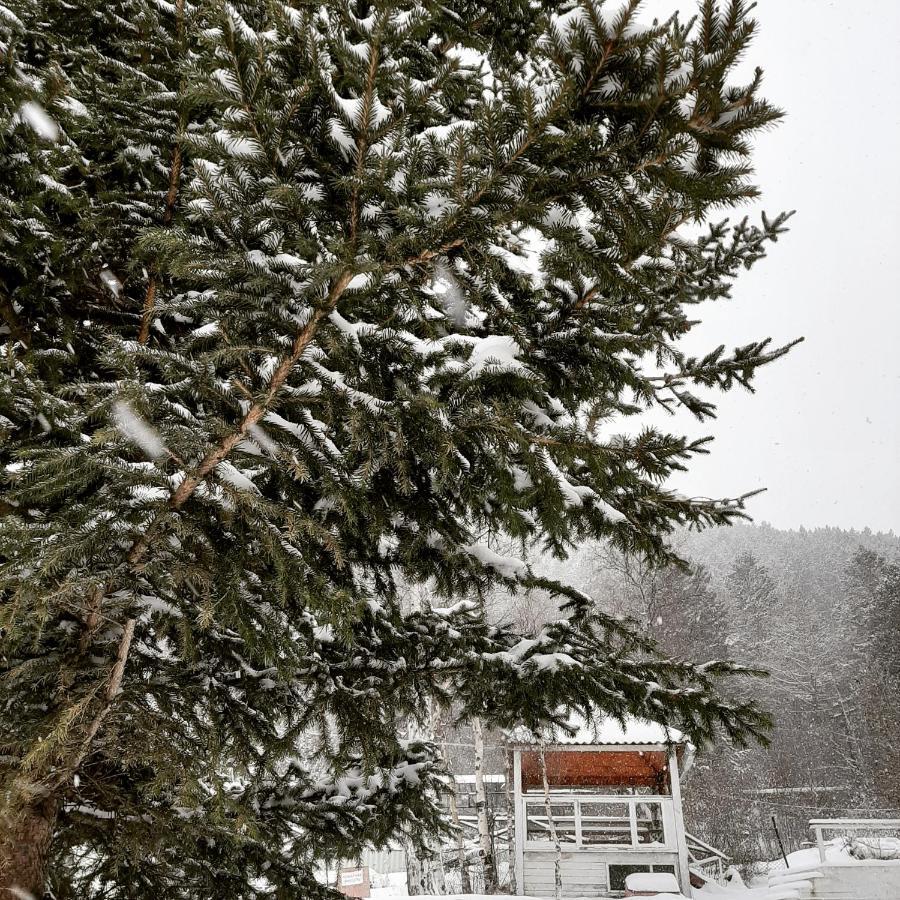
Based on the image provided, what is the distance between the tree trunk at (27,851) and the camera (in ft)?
8.70

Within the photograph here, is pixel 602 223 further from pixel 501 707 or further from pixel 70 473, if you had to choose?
pixel 501 707

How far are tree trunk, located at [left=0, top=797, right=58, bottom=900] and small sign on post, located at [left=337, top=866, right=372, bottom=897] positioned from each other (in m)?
16.4

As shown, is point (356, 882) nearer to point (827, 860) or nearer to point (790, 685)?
point (827, 860)

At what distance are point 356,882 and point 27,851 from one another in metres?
17.5

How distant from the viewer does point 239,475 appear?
2143 mm

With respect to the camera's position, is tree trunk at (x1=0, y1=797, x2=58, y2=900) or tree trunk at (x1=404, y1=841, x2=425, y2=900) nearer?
tree trunk at (x1=0, y1=797, x2=58, y2=900)

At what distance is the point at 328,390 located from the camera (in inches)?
78.7

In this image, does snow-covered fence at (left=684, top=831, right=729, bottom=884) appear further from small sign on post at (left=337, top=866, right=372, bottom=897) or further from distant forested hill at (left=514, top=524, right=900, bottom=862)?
small sign on post at (left=337, top=866, right=372, bottom=897)

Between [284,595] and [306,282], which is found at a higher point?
[306,282]

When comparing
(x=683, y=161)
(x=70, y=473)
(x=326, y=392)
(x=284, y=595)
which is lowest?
(x=284, y=595)

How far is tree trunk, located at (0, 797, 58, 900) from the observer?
2652 millimetres

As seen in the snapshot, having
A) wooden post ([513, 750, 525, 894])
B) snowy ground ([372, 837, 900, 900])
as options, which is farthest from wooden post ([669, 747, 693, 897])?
wooden post ([513, 750, 525, 894])

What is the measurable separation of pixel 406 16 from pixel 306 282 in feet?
2.40

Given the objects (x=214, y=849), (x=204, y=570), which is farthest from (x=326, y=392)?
(x=214, y=849)
